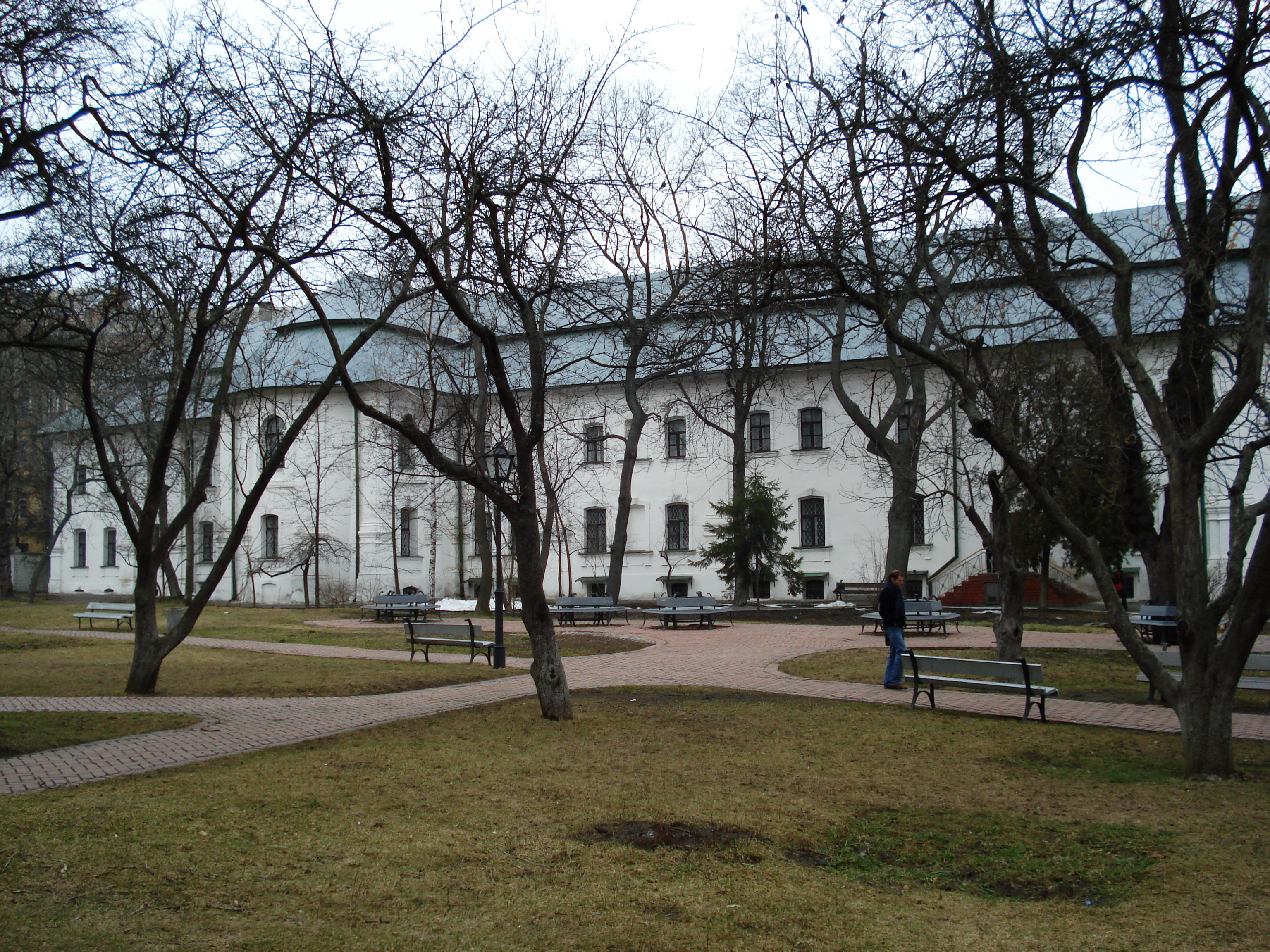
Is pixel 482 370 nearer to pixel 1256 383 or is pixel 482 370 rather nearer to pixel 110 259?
pixel 110 259

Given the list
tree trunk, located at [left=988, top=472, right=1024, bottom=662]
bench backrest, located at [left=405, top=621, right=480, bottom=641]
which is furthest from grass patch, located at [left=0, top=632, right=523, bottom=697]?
tree trunk, located at [left=988, top=472, right=1024, bottom=662]

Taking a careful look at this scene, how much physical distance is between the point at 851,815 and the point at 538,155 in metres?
7.21

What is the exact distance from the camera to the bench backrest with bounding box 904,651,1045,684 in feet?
37.5

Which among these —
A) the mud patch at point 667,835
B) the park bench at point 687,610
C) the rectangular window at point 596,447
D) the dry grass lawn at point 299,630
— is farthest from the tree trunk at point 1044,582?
the mud patch at point 667,835

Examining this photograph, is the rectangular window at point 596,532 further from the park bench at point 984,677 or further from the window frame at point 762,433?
the park bench at point 984,677

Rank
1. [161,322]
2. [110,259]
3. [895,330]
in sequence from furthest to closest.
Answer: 1. [161,322]
2. [110,259]
3. [895,330]

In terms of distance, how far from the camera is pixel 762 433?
137 feet

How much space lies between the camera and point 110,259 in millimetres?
10164

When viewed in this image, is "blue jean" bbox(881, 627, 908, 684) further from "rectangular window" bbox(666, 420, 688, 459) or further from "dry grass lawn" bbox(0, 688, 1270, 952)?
"rectangular window" bbox(666, 420, 688, 459)

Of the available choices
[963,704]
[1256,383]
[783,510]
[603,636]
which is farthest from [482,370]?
[1256,383]

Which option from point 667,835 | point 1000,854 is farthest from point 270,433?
point 1000,854

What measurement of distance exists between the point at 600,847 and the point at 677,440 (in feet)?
122

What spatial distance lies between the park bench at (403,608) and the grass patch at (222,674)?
9.19 metres

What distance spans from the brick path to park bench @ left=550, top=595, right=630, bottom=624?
6.13m
